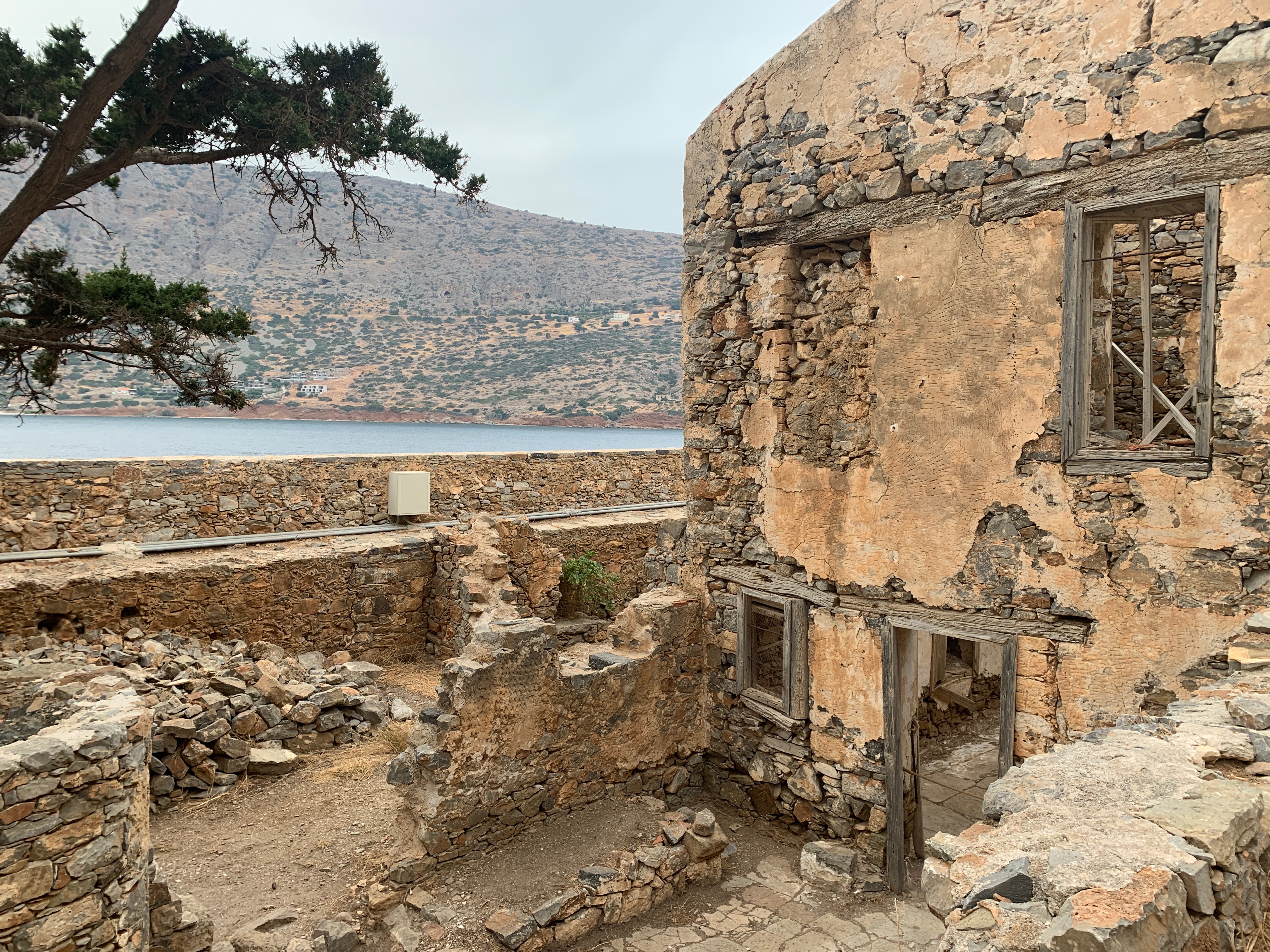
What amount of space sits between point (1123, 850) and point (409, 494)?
13594 millimetres

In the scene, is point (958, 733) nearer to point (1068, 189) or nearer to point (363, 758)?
point (1068, 189)

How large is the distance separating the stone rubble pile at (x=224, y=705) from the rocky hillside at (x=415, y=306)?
48.4 m

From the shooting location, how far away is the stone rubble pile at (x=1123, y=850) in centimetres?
211

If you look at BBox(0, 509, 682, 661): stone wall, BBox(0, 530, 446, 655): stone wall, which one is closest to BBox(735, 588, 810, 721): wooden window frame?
BBox(0, 509, 682, 661): stone wall

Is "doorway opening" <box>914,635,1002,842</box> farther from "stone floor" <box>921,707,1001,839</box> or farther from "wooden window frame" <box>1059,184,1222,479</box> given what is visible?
"wooden window frame" <box>1059,184,1222,479</box>

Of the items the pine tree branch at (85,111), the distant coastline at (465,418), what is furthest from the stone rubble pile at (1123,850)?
the distant coastline at (465,418)

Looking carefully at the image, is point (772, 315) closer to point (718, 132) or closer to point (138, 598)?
point (718, 132)

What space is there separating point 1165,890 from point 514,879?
4.85 meters

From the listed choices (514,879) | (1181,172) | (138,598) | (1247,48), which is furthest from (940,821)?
(138,598)

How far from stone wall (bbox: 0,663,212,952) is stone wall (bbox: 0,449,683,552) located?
8694mm

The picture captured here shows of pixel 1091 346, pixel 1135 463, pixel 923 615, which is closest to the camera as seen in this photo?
pixel 1135 463

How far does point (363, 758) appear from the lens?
8.31 m

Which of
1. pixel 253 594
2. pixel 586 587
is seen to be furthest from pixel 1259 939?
pixel 586 587

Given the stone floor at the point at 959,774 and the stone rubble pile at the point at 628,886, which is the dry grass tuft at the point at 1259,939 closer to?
the stone rubble pile at the point at 628,886
